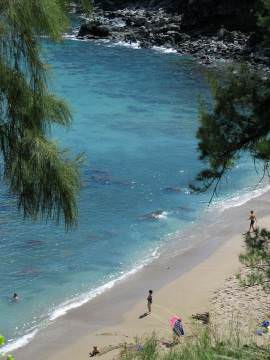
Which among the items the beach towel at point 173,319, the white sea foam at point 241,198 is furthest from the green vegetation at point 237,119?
the white sea foam at point 241,198

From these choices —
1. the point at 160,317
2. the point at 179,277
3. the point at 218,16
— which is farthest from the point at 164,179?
the point at 218,16

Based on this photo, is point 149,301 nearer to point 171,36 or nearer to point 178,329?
point 178,329

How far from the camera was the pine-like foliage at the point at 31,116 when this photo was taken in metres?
7.03

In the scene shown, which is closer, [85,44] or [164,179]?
[164,179]

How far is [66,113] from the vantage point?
26.2 feet

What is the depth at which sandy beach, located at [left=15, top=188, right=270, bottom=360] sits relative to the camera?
59.4 feet

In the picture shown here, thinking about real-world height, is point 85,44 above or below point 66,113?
below

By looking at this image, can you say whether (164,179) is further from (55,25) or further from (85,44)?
(85,44)

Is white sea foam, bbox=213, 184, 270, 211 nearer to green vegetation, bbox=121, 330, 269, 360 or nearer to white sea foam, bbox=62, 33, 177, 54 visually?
green vegetation, bbox=121, 330, 269, 360

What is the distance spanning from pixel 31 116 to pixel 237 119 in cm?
509

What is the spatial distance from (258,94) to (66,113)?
4.68 metres

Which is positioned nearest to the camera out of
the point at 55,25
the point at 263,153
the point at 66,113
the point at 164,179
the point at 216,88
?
the point at 55,25

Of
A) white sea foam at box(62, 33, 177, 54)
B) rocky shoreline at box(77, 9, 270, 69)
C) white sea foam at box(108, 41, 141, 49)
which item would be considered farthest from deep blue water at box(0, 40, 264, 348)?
white sea foam at box(108, 41, 141, 49)

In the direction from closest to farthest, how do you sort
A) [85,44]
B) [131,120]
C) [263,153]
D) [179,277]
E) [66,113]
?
[66,113] → [263,153] → [179,277] → [131,120] → [85,44]
